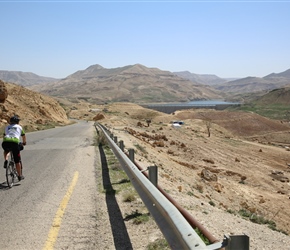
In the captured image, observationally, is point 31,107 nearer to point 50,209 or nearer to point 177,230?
point 50,209

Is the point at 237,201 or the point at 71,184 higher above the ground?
the point at 71,184

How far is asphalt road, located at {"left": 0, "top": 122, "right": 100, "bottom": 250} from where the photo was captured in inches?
186

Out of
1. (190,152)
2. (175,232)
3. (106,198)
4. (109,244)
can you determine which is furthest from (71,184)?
(190,152)

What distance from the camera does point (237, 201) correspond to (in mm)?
13305

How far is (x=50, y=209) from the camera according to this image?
6168mm

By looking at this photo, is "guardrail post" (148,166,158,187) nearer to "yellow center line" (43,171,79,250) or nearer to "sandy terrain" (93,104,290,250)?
"sandy terrain" (93,104,290,250)

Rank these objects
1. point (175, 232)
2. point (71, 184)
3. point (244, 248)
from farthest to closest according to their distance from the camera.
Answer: point (71, 184) → point (175, 232) → point (244, 248)

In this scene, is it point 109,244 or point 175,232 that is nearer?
point 175,232

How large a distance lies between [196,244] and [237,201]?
11179 mm

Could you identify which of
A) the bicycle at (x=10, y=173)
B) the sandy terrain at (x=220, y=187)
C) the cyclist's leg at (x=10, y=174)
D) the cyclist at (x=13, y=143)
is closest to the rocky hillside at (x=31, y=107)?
the sandy terrain at (x=220, y=187)

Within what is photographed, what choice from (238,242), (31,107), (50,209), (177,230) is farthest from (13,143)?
(31,107)

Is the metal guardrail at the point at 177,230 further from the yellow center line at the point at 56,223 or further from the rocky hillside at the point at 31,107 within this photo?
the rocky hillside at the point at 31,107

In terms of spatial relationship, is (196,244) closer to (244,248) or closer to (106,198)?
(244,248)

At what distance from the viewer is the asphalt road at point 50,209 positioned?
472 cm
